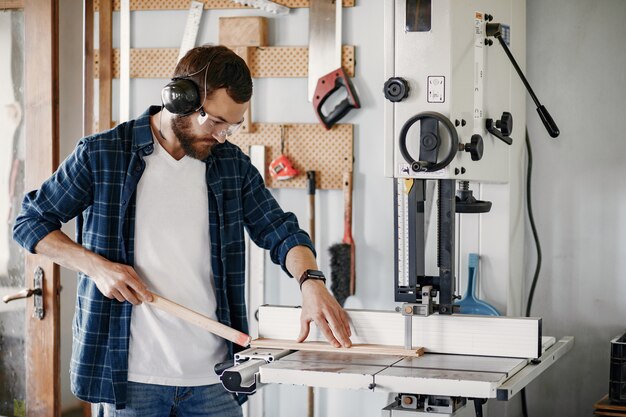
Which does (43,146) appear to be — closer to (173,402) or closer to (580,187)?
(173,402)

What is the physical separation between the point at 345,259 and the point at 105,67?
134 centimetres

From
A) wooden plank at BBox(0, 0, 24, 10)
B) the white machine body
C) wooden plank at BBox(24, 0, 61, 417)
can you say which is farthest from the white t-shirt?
wooden plank at BBox(0, 0, 24, 10)

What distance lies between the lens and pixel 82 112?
3842mm

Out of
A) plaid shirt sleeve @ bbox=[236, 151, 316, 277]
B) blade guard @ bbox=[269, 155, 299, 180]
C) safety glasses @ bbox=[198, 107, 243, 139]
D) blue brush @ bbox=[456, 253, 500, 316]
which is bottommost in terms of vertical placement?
blue brush @ bbox=[456, 253, 500, 316]

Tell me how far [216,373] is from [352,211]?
147 cm

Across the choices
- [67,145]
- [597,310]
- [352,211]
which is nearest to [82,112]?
[67,145]

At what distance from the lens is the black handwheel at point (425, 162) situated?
226 centimetres

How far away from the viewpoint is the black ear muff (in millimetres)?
2268

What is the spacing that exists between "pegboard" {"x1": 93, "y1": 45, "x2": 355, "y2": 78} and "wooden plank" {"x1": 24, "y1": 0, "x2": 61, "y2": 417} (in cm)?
49

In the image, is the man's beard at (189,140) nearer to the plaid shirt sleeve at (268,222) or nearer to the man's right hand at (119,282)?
the plaid shirt sleeve at (268,222)

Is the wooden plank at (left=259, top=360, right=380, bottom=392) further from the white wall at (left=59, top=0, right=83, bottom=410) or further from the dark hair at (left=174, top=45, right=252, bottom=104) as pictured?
the white wall at (left=59, top=0, right=83, bottom=410)

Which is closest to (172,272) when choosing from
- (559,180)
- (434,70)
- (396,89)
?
(396,89)

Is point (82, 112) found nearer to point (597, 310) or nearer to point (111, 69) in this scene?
point (111, 69)

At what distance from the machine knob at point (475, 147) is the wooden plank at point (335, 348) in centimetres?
53
